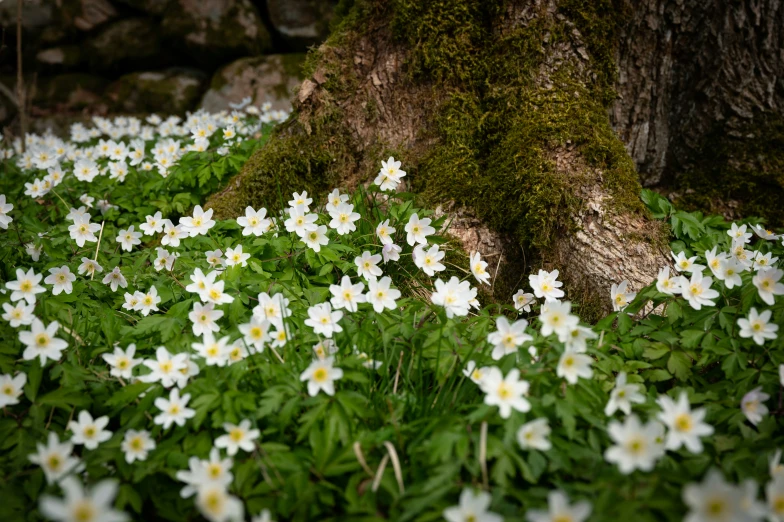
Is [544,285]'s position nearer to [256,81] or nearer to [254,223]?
[254,223]

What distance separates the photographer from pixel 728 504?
1.48 m

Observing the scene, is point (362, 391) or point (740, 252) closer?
point (362, 391)

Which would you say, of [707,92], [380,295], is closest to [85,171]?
[380,295]

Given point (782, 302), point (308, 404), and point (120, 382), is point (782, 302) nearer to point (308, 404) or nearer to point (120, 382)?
point (308, 404)

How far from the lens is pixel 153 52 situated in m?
8.26

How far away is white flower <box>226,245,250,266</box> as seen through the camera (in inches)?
115

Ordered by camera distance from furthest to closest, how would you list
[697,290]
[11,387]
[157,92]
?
[157,92]
[697,290]
[11,387]

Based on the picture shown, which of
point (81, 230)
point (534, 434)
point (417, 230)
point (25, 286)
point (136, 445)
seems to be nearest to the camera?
point (534, 434)

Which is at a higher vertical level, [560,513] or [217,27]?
[560,513]

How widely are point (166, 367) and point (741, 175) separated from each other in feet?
12.9

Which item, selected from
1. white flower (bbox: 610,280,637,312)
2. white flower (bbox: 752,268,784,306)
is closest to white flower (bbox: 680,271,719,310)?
white flower (bbox: 752,268,784,306)

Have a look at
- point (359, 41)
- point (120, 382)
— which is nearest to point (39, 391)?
point (120, 382)

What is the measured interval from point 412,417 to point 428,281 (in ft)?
3.98

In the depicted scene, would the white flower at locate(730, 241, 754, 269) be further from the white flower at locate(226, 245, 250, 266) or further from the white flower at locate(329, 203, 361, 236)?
the white flower at locate(226, 245, 250, 266)
